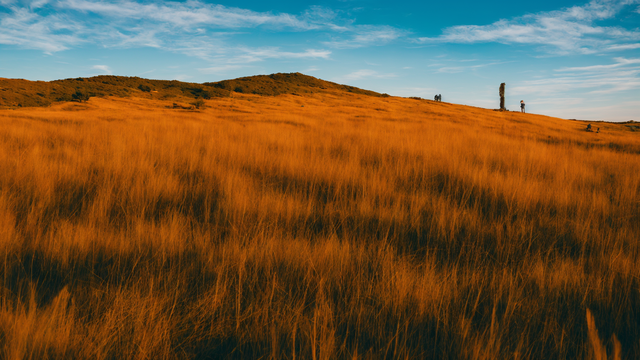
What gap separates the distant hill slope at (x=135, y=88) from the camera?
2006 cm

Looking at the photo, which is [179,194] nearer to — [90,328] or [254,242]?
[254,242]

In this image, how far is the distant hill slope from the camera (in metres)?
20.1

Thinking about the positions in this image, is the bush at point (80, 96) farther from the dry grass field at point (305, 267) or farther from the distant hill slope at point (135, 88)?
the dry grass field at point (305, 267)

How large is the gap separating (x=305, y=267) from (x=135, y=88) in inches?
1255

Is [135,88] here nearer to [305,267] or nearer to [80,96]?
[80,96]

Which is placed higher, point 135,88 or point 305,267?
point 135,88

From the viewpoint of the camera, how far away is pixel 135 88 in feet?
90.8

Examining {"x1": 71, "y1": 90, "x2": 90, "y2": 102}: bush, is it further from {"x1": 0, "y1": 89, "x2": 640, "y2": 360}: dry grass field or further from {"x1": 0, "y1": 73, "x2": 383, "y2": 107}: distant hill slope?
{"x1": 0, "y1": 89, "x2": 640, "y2": 360}: dry grass field

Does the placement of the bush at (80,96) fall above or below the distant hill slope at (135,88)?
below

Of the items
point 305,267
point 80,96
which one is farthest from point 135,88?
point 305,267

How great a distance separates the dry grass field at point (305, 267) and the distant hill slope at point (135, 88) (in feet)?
72.6

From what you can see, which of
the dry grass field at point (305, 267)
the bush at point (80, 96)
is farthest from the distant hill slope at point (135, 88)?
the dry grass field at point (305, 267)

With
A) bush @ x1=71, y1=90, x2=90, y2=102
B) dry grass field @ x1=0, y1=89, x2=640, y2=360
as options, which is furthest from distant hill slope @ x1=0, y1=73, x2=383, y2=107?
dry grass field @ x1=0, y1=89, x2=640, y2=360

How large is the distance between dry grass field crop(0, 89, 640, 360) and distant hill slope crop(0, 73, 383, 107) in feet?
72.6
